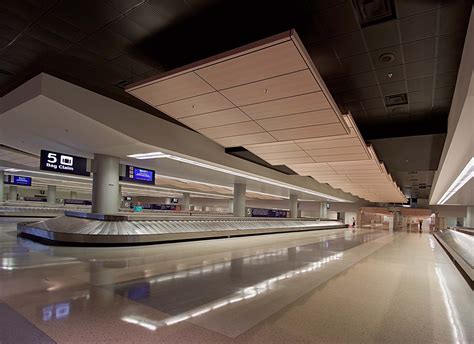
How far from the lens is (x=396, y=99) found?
7.28 metres

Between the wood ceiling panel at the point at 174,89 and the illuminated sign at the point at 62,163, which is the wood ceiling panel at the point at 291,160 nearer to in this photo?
the wood ceiling panel at the point at 174,89

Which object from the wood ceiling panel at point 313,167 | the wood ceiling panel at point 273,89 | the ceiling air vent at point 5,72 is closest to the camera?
the wood ceiling panel at point 273,89

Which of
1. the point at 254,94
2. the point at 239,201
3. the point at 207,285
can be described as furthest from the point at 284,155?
the point at 207,285

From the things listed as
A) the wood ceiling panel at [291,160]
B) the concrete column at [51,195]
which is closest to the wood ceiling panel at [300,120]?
the wood ceiling panel at [291,160]

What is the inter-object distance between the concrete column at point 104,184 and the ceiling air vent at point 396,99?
9387 millimetres

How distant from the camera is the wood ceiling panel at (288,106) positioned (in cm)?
626

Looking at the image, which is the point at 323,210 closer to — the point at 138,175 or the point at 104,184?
the point at 138,175

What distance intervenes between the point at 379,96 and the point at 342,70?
1934 millimetres

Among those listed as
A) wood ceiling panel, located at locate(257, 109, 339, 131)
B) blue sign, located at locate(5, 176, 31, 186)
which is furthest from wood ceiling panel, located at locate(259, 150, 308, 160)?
blue sign, located at locate(5, 176, 31, 186)

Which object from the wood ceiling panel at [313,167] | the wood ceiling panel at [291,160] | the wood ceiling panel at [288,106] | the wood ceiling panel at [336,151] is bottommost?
the wood ceiling panel at [313,167]

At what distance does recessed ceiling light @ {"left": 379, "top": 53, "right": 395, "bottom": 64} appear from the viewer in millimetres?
5230

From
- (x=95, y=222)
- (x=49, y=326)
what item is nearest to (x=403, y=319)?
(x=49, y=326)

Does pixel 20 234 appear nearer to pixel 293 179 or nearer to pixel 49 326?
pixel 49 326

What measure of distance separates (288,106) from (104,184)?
739 cm
